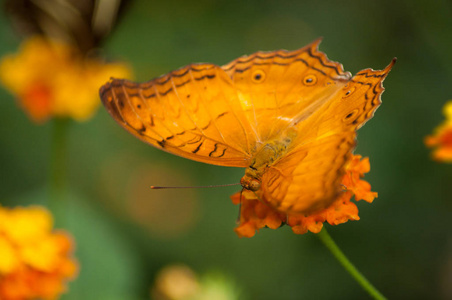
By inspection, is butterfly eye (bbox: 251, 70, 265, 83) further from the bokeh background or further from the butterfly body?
the bokeh background

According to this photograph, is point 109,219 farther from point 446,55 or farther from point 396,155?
point 446,55

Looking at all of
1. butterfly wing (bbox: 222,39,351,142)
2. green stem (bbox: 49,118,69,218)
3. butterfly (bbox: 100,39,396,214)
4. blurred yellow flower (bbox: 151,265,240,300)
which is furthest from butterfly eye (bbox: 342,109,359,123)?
green stem (bbox: 49,118,69,218)

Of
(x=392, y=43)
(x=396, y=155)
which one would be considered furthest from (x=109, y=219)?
(x=392, y=43)

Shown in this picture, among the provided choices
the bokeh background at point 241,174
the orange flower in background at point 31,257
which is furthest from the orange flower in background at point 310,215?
the bokeh background at point 241,174

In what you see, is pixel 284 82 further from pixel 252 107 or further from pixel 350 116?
pixel 350 116

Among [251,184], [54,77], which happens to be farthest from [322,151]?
[54,77]

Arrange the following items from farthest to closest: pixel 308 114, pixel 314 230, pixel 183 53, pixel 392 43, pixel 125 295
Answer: pixel 183 53, pixel 392 43, pixel 125 295, pixel 308 114, pixel 314 230

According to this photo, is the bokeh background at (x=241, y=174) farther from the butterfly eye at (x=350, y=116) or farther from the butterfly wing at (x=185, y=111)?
the butterfly eye at (x=350, y=116)
